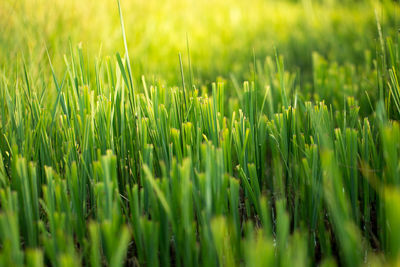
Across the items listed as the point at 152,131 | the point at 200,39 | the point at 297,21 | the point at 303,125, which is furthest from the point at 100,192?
the point at 297,21

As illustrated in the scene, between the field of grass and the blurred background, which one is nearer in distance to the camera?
the field of grass

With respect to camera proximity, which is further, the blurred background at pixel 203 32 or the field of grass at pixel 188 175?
the blurred background at pixel 203 32

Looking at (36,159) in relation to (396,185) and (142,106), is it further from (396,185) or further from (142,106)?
(396,185)

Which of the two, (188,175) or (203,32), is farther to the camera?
(203,32)

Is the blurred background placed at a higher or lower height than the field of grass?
higher

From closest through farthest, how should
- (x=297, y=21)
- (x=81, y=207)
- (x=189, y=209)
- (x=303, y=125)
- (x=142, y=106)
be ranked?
(x=189, y=209) < (x=81, y=207) < (x=142, y=106) < (x=303, y=125) < (x=297, y=21)

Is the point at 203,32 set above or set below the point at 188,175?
above

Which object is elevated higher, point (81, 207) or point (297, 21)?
point (297, 21)

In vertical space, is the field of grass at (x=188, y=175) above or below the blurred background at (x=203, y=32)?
below
